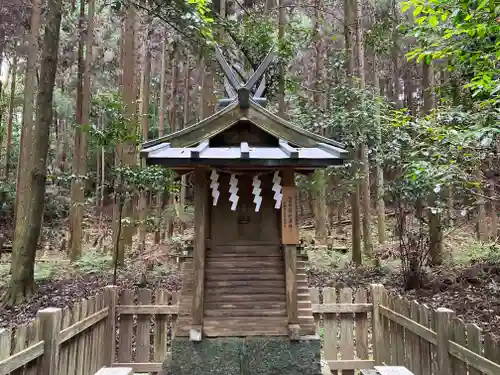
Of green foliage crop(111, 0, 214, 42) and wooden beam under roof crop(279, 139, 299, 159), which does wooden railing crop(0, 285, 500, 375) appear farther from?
green foliage crop(111, 0, 214, 42)

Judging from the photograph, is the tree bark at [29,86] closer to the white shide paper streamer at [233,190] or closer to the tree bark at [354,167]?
the white shide paper streamer at [233,190]

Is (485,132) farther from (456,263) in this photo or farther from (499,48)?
(456,263)

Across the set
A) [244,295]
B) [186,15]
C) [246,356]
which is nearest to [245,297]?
[244,295]

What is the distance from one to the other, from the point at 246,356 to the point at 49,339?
2251mm

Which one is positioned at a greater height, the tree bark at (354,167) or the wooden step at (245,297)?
the tree bark at (354,167)

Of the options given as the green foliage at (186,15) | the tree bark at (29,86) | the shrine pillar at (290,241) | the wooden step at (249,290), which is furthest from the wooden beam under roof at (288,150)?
the tree bark at (29,86)

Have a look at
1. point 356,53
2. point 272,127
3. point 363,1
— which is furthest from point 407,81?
point 272,127

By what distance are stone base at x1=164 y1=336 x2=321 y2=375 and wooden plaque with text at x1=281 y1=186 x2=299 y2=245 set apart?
123cm

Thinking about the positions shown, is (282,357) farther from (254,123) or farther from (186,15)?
(186,15)

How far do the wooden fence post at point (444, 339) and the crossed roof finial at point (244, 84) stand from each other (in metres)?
3.39

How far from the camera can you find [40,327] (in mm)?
3959

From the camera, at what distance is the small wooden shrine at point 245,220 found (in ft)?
15.8

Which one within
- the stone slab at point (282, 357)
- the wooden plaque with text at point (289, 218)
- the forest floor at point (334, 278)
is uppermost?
the wooden plaque with text at point (289, 218)

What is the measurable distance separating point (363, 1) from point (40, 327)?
1787cm
